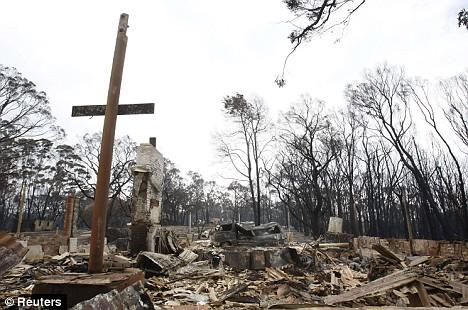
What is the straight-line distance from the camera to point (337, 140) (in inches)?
1098

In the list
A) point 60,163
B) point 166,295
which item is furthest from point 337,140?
point 60,163

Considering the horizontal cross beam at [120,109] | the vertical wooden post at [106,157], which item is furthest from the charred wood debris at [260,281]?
the horizontal cross beam at [120,109]

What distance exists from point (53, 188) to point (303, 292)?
1574 inches

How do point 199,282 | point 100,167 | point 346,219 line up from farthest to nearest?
1. point 346,219
2. point 199,282
3. point 100,167

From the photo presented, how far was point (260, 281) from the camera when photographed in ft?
28.9

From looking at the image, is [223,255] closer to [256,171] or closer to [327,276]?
[327,276]

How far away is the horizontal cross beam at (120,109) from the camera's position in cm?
509

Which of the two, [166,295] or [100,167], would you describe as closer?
[100,167]

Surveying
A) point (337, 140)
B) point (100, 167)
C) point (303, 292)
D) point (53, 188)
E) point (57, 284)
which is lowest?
point (303, 292)

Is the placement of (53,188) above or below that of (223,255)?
above

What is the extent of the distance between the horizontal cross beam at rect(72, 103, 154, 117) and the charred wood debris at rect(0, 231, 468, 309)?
231 cm

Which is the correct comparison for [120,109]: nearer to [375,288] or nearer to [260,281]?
[375,288]

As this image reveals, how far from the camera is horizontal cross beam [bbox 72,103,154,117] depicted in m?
5.09

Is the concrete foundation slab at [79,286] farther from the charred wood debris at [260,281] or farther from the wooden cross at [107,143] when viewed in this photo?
the wooden cross at [107,143]
